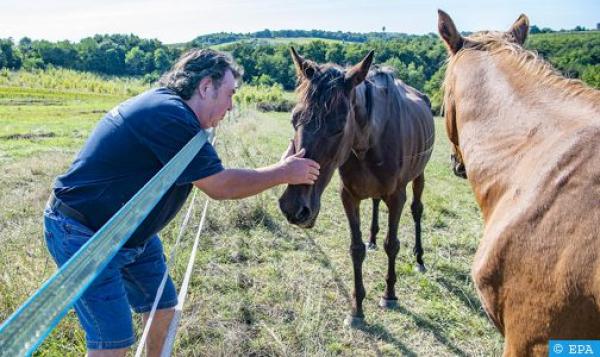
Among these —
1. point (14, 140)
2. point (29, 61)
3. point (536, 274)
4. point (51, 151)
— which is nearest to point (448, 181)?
point (536, 274)

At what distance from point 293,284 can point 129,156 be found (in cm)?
288

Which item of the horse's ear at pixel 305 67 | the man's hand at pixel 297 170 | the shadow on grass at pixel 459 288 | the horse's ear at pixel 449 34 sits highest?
the horse's ear at pixel 449 34

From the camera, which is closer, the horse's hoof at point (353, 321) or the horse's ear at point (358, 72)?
the horse's ear at point (358, 72)

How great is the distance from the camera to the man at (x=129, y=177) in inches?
83.7

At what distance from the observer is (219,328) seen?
3.59 metres

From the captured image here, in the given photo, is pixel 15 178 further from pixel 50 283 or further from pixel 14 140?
pixel 50 283

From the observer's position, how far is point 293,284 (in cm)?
463

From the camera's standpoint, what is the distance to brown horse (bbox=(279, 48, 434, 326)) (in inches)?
119

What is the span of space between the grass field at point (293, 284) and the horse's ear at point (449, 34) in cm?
258

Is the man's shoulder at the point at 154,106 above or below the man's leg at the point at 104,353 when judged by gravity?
above

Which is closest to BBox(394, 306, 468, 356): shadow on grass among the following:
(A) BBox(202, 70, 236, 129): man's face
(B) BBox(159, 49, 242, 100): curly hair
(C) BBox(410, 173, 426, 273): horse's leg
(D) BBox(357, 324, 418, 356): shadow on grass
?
(D) BBox(357, 324, 418, 356): shadow on grass

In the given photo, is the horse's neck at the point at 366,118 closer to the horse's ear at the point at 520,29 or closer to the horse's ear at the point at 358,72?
the horse's ear at the point at 358,72

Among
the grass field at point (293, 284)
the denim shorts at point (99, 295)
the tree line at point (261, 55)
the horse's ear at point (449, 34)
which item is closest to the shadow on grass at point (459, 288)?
the grass field at point (293, 284)

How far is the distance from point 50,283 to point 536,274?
5.56 ft
